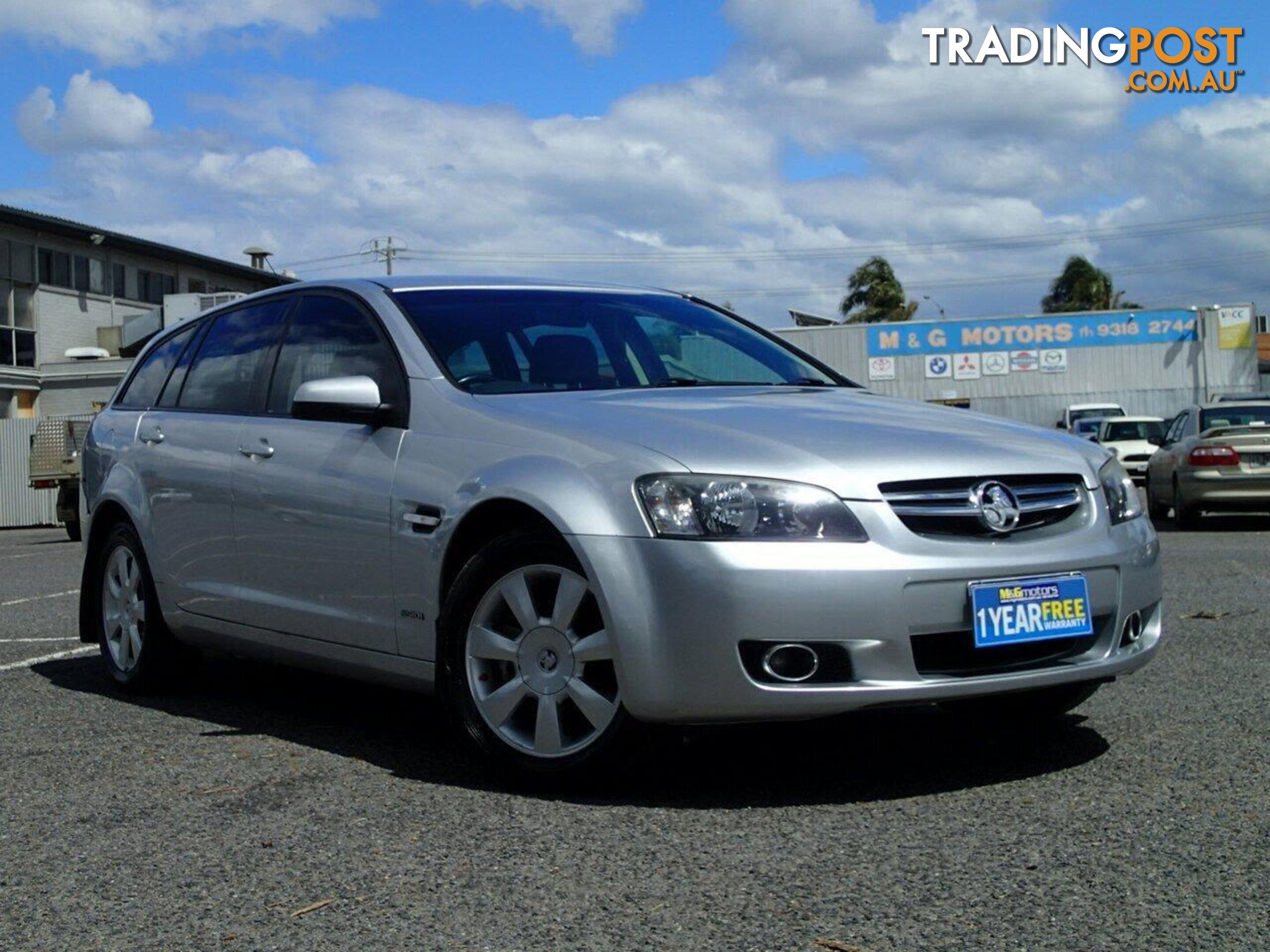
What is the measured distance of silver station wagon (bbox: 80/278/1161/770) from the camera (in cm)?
409

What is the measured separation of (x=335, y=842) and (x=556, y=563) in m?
0.95

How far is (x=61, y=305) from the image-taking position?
40.8 m

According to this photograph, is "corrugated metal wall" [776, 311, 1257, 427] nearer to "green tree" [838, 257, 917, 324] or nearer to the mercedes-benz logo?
"green tree" [838, 257, 917, 324]

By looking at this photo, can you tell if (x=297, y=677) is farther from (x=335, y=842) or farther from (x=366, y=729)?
(x=335, y=842)

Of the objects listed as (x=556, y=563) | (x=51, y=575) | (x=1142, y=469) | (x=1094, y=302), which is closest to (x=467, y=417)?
(x=556, y=563)

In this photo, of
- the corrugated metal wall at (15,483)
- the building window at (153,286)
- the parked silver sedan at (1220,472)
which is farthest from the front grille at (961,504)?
the building window at (153,286)

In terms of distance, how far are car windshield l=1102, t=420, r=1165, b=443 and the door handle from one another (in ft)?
89.0

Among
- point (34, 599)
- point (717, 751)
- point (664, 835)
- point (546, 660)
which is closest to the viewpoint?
point (664, 835)

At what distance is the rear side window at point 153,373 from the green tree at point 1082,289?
6250cm

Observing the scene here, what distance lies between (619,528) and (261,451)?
197 cm

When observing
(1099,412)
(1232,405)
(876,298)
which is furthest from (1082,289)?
(1232,405)

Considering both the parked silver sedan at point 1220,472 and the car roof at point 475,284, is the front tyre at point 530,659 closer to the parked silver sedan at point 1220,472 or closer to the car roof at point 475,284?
the car roof at point 475,284

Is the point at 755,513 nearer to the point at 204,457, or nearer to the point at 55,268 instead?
the point at 204,457

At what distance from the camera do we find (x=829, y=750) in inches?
193
